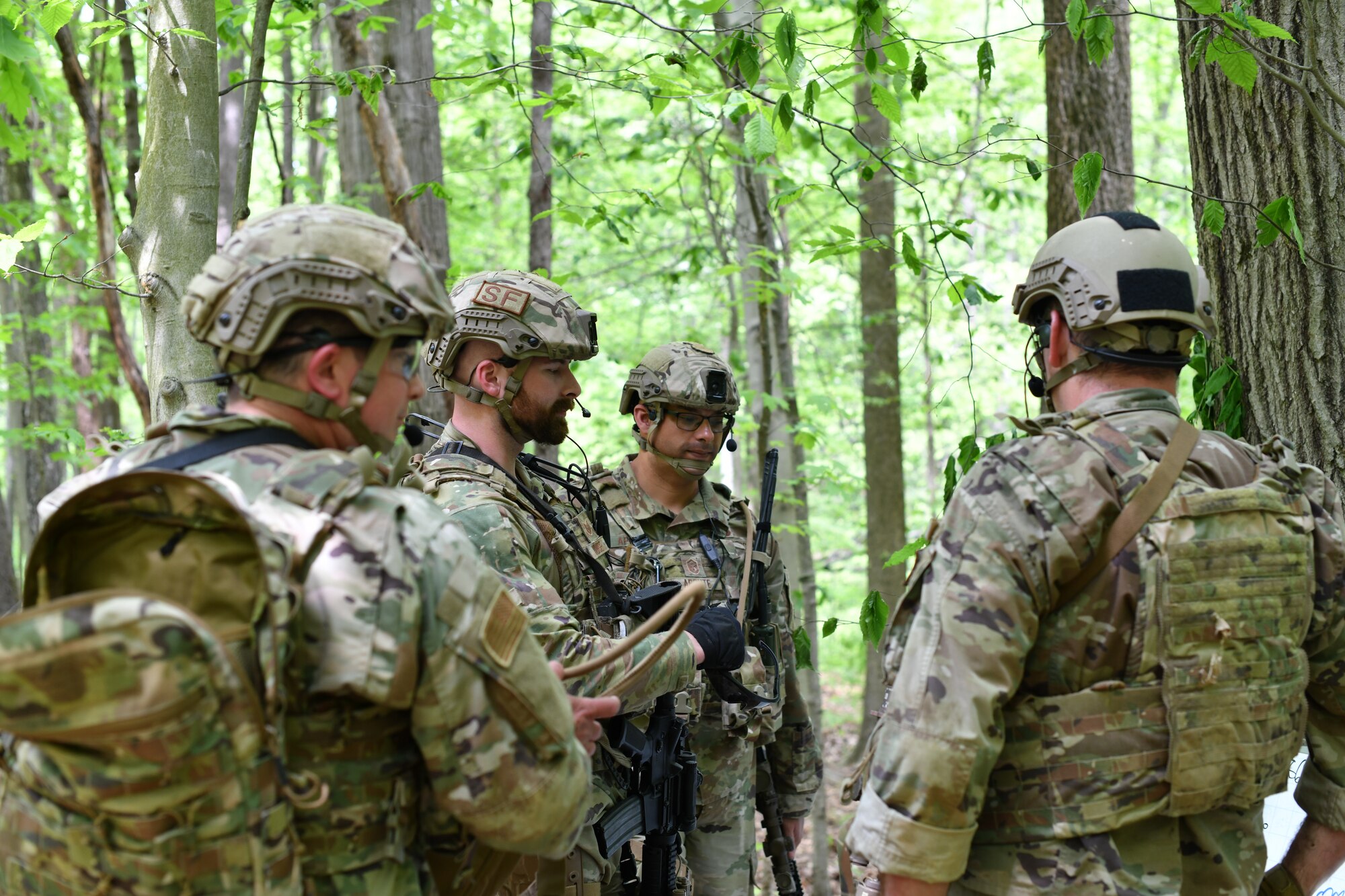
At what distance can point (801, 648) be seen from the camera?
4.94 meters

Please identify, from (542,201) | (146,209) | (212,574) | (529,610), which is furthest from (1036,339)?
(542,201)

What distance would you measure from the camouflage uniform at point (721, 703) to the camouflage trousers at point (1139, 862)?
6.82 ft

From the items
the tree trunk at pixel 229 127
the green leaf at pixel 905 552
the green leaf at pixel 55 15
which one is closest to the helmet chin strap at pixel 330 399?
the green leaf at pixel 55 15

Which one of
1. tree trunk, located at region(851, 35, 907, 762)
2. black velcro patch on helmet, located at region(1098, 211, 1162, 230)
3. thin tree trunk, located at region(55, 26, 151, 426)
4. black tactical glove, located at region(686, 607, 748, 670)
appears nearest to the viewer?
black velcro patch on helmet, located at region(1098, 211, 1162, 230)

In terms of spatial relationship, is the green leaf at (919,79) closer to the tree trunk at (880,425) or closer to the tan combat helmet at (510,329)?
the tan combat helmet at (510,329)

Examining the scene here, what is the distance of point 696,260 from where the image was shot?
7.10 m

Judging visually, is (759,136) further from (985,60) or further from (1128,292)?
(1128,292)

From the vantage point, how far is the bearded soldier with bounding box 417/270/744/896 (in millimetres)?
3230

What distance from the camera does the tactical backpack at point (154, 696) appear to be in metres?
1.54

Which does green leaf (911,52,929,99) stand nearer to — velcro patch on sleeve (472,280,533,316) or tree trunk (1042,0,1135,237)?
velcro patch on sleeve (472,280,533,316)

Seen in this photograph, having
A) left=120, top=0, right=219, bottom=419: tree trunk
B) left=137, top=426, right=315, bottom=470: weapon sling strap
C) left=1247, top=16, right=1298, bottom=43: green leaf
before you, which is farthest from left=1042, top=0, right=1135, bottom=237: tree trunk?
left=137, top=426, right=315, bottom=470: weapon sling strap

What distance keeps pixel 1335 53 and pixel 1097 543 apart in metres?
2.11

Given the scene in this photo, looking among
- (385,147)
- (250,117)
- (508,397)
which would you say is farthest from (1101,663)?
(385,147)

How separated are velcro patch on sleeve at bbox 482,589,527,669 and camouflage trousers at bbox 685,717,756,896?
276cm
